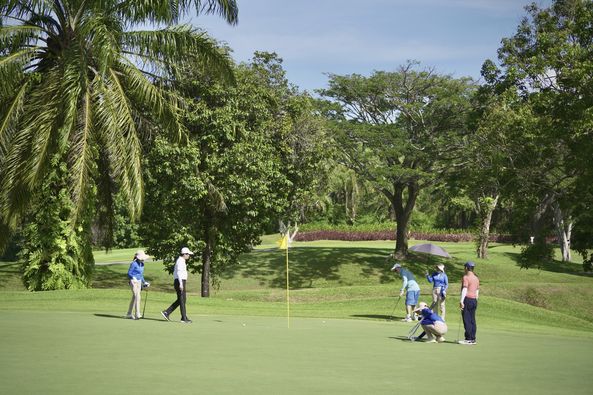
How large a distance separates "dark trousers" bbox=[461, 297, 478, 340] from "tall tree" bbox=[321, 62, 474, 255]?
104ft

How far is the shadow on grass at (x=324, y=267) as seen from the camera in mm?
49250

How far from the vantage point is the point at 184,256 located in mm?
19812

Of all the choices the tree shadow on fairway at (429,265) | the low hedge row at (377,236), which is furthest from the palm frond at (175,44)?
the low hedge row at (377,236)

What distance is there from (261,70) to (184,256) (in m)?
20.6

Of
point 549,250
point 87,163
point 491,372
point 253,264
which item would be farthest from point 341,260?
point 491,372

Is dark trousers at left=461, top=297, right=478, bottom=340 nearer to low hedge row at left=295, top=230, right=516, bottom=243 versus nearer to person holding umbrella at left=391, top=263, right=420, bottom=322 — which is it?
person holding umbrella at left=391, top=263, right=420, bottom=322

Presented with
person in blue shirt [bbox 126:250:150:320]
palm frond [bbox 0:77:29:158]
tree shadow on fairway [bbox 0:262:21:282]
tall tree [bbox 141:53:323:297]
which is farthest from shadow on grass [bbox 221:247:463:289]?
person in blue shirt [bbox 126:250:150:320]

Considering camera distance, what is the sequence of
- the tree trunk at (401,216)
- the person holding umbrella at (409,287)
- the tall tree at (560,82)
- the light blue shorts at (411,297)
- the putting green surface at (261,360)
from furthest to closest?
the tree trunk at (401,216) < the tall tree at (560,82) < the light blue shorts at (411,297) < the person holding umbrella at (409,287) < the putting green surface at (261,360)

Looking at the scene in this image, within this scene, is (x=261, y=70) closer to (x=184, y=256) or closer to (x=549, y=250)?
(x=549, y=250)

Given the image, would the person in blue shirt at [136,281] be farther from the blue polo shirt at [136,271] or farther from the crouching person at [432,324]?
the crouching person at [432,324]

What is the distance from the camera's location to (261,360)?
1230cm

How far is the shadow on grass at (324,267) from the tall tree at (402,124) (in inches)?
217

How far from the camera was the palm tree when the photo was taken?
22359mm

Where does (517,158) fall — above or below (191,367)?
above
